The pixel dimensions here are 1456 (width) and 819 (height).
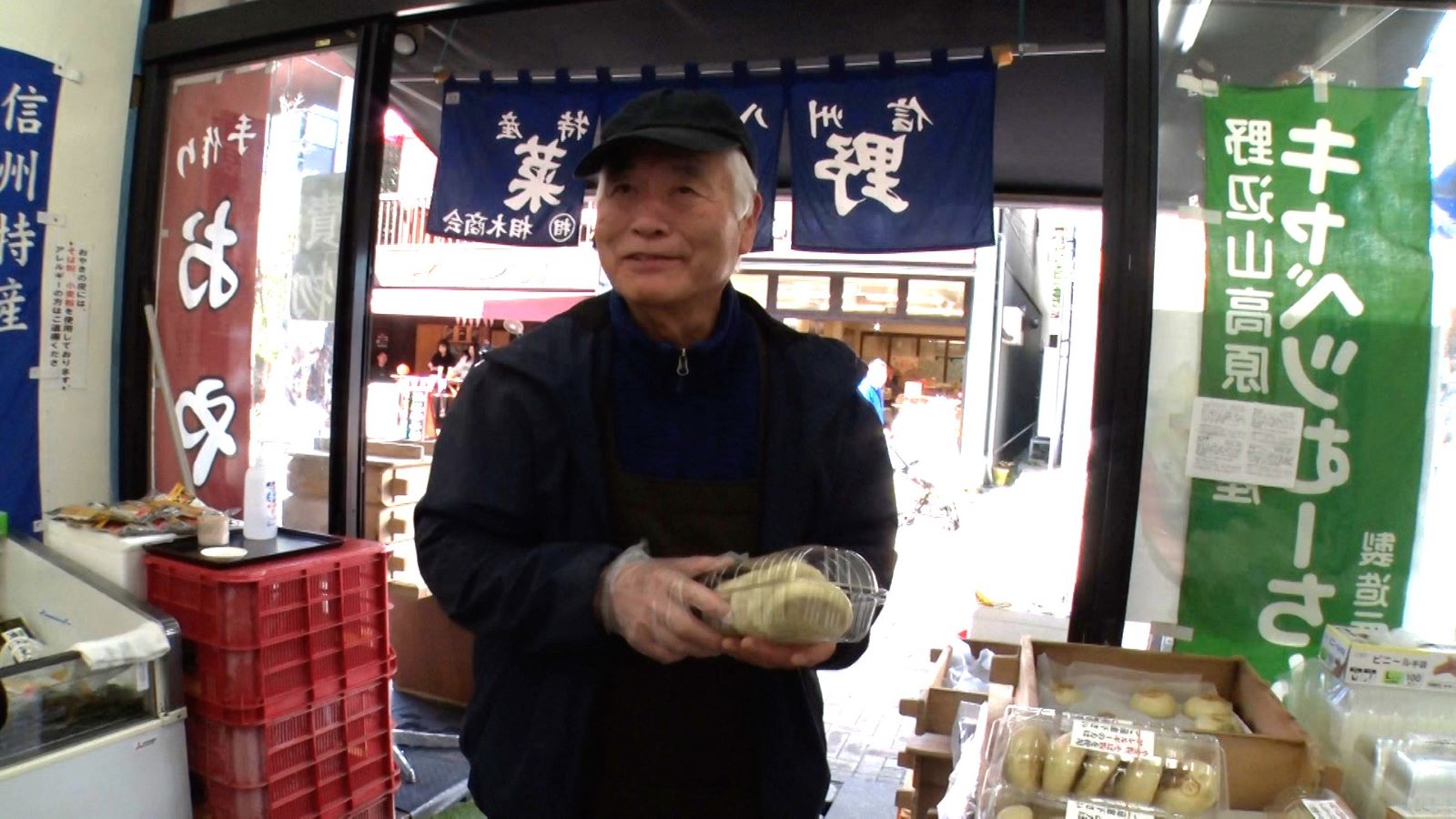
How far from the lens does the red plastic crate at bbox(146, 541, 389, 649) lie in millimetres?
2744

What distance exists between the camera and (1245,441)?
252 cm

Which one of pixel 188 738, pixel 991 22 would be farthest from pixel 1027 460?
pixel 188 738

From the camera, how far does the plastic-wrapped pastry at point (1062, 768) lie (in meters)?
1.62

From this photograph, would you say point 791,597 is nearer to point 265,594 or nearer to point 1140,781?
point 1140,781

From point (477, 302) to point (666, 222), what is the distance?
11.1m

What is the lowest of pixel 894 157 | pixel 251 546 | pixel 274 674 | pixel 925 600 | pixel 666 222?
pixel 925 600

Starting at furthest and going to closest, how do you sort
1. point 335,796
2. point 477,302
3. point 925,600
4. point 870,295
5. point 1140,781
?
point 870,295 < point 477,302 < point 925,600 < point 335,796 < point 1140,781

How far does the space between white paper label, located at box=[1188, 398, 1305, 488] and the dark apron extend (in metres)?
1.71

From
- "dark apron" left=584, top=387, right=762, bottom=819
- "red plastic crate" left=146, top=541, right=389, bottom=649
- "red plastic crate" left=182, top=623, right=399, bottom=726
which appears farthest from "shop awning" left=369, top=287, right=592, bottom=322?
"dark apron" left=584, top=387, right=762, bottom=819

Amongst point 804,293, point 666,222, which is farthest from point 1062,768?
point 804,293

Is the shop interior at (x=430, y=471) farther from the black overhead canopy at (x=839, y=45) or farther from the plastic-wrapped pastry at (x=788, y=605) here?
the plastic-wrapped pastry at (x=788, y=605)

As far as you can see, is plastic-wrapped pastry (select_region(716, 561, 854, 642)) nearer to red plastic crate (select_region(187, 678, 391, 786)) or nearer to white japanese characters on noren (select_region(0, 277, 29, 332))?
red plastic crate (select_region(187, 678, 391, 786))

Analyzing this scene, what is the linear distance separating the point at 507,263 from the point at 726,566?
38.5 ft

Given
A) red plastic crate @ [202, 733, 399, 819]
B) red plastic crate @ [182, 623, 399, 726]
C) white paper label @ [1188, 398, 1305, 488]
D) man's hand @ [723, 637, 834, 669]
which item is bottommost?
red plastic crate @ [202, 733, 399, 819]
